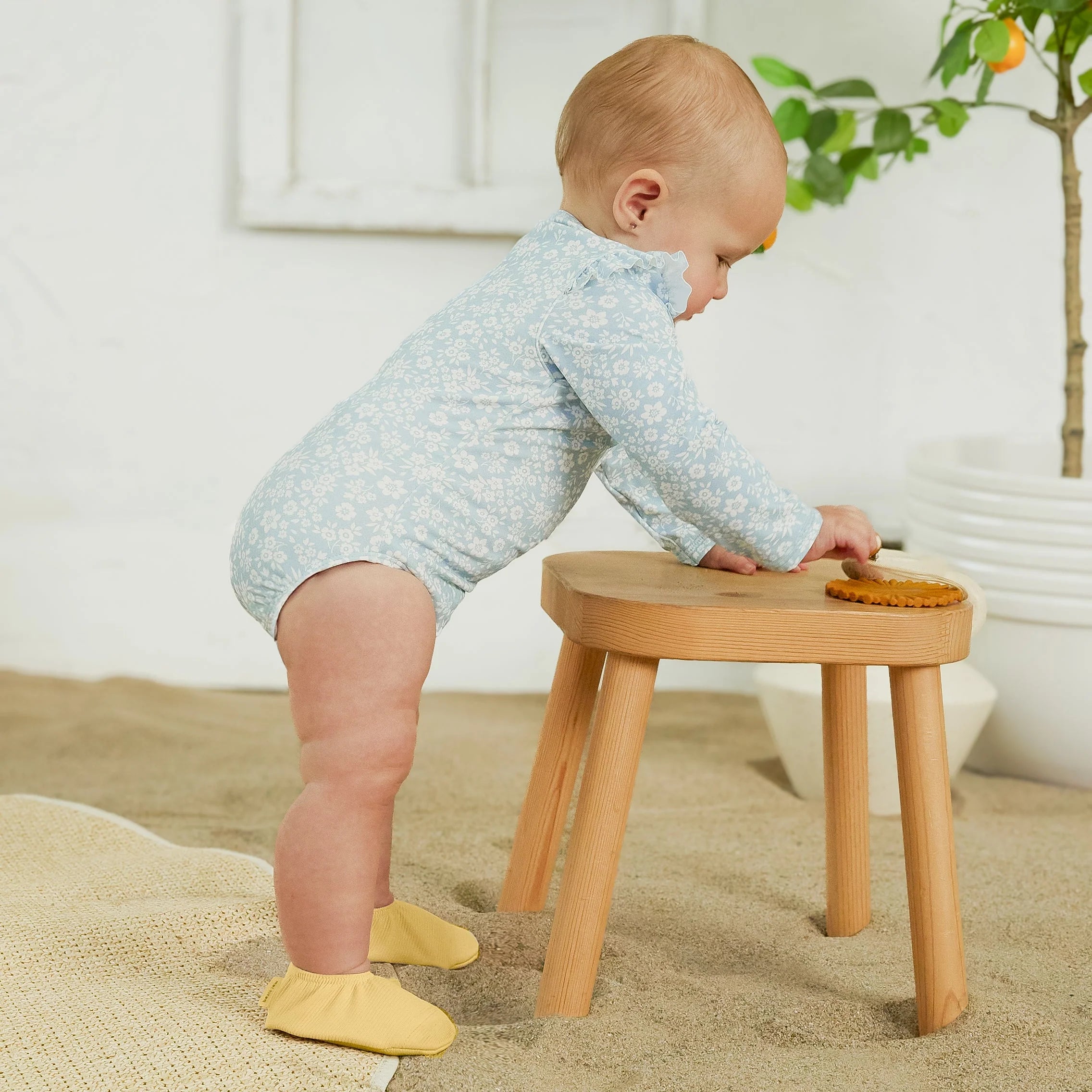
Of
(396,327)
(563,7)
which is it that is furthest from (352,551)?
(563,7)

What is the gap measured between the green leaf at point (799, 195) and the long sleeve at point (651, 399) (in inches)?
33.2

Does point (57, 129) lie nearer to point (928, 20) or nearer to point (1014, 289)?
point (928, 20)

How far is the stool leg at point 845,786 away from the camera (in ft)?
3.17

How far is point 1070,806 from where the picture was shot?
4.45 ft

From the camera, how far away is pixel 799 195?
1574 millimetres

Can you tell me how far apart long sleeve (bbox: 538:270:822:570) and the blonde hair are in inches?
3.6

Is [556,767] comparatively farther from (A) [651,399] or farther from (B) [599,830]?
(A) [651,399]

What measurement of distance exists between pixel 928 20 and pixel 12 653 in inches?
64.8

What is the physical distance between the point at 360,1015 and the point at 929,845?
38 cm

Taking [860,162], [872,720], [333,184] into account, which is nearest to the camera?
[872,720]

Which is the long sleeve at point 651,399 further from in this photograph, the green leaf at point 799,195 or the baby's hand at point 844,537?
the green leaf at point 799,195

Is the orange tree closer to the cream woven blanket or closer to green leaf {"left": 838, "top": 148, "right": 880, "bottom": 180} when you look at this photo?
green leaf {"left": 838, "top": 148, "right": 880, "bottom": 180}

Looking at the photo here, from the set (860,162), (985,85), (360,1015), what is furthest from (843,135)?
(360,1015)

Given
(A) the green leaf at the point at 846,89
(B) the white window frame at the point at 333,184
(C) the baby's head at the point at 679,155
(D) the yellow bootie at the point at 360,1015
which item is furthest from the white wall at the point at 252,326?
(D) the yellow bootie at the point at 360,1015
